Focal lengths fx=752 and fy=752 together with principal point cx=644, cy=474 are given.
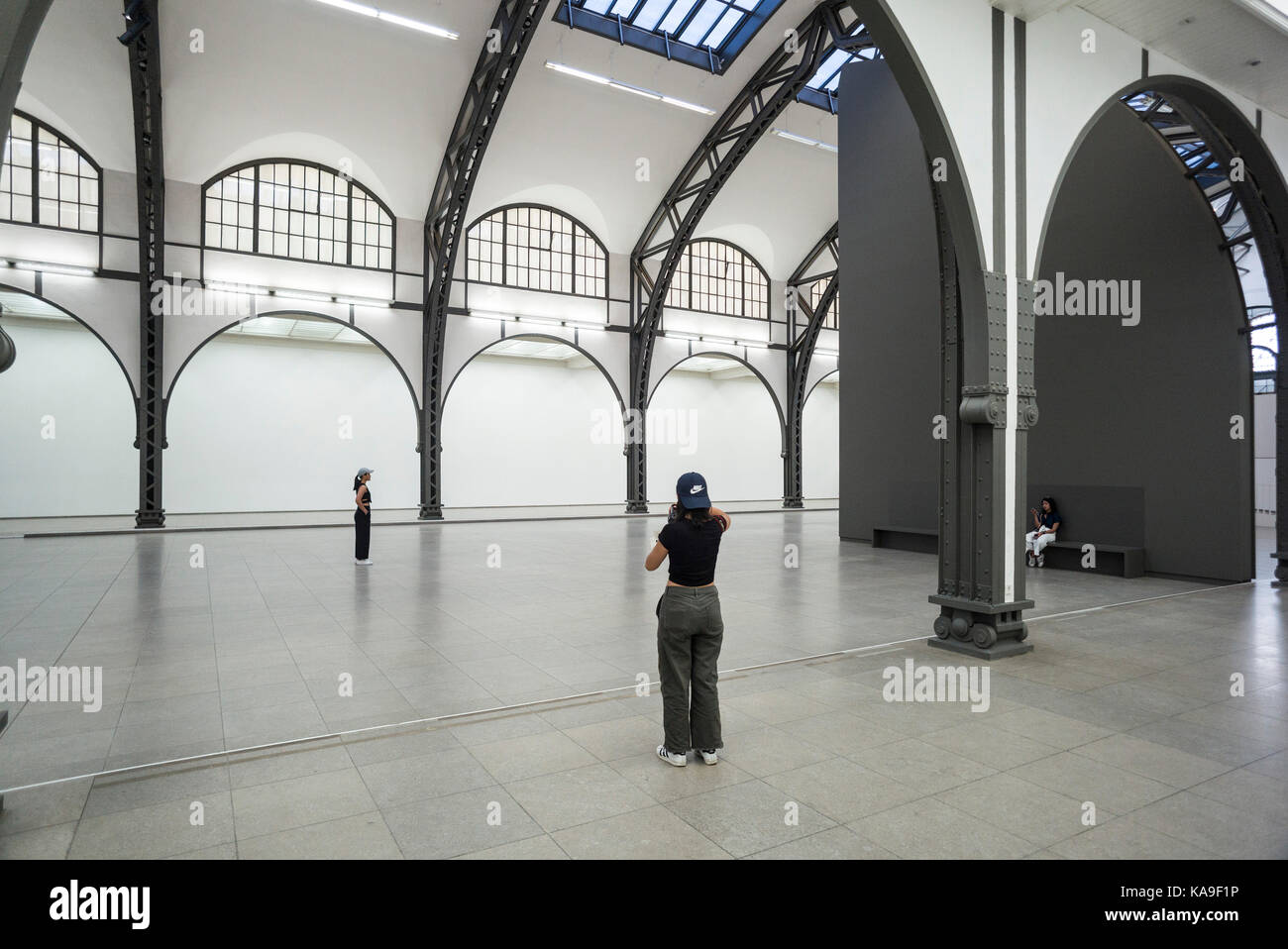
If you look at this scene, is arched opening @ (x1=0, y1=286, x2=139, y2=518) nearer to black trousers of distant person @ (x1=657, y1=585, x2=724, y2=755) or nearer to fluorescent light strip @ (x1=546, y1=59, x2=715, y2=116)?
fluorescent light strip @ (x1=546, y1=59, x2=715, y2=116)

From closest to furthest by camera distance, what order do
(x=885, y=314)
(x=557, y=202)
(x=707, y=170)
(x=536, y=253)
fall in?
(x=885, y=314)
(x=707, y=170)
(x=557, y=202)
(x=536, y=253)

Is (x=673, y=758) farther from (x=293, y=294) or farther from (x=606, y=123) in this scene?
(x=606, y=123)

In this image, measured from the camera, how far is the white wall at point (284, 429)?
23047 millimetres

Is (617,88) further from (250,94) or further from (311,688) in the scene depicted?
(311,688)

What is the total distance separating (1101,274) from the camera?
479 inches

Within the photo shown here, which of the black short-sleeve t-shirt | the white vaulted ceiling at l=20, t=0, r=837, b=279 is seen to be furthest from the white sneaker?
the white vaulted ceiling at l=20, t=0, r=837, b=279

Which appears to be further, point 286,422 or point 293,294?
point 286,422

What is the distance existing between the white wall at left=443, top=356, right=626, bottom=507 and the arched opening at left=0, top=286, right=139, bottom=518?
9.59 meters

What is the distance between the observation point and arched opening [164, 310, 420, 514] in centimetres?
2305

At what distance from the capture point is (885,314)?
1543 centimetres

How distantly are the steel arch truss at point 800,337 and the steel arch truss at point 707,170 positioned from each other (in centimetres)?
606

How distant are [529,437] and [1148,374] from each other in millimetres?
20904

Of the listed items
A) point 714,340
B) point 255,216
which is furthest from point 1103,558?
point 255,216
